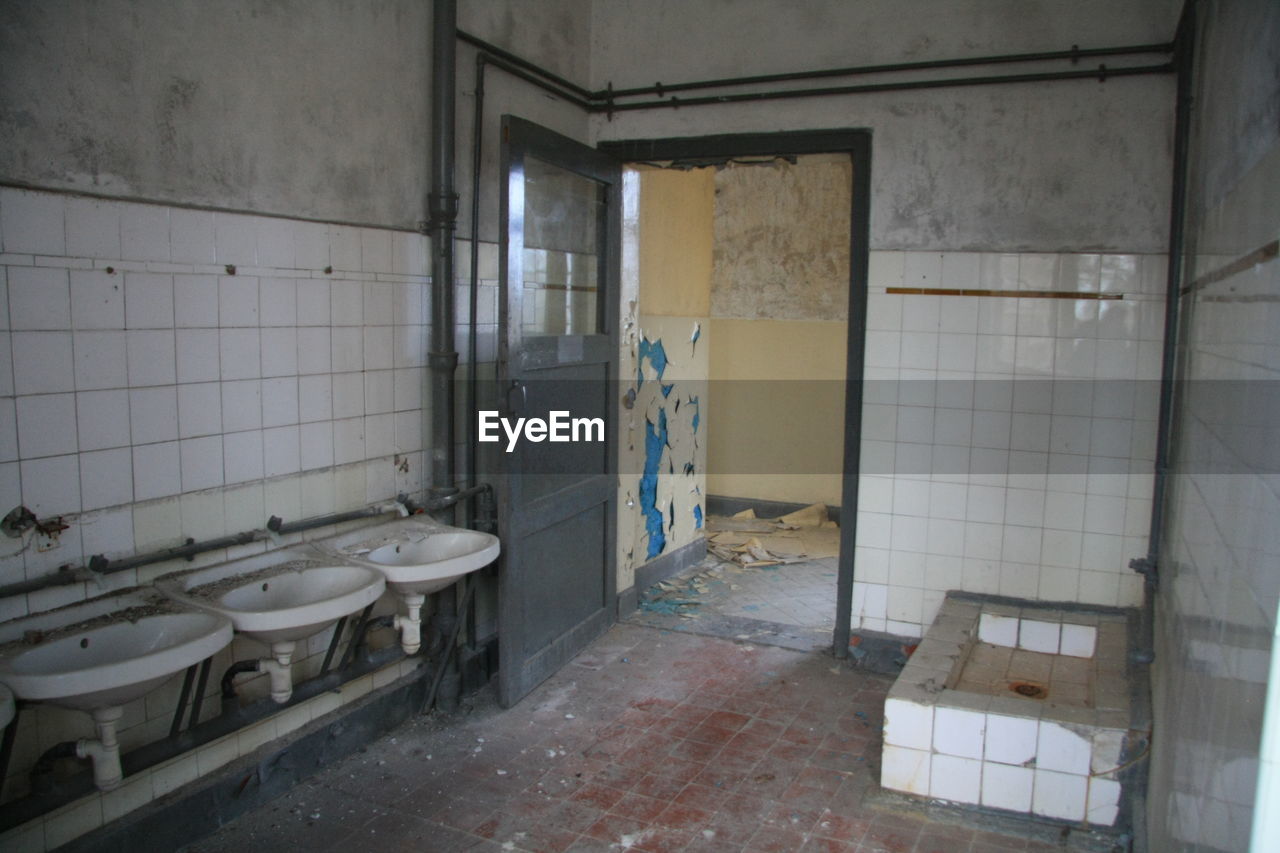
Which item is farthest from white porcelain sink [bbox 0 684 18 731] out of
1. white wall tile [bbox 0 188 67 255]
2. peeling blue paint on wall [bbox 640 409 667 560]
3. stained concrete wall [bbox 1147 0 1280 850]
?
peeling blue paint on wall [bbox 640 409 667 560]

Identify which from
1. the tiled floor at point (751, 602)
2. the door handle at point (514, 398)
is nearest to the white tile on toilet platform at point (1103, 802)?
the tiled floor at point (751, 602)

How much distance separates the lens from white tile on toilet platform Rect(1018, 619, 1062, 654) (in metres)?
3.81

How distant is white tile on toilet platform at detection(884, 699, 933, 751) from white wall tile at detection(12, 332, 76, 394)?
8.69 ft

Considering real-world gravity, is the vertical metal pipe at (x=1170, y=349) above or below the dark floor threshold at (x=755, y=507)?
above

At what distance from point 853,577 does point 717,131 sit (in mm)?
2182

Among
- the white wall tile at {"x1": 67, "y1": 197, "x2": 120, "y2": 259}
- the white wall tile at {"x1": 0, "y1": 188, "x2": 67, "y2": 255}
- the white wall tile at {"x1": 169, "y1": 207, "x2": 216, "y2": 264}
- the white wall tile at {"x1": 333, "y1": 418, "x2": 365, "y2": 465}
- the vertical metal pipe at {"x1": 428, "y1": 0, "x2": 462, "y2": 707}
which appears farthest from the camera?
the vertical metal pipe at {"x1": 428, "y1": 0, "x2": 462, "y2": 707}

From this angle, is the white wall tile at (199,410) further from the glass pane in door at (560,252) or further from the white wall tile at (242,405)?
the glass pane in door at (560,252)

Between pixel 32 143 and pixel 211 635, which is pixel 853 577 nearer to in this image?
pixel 211 635

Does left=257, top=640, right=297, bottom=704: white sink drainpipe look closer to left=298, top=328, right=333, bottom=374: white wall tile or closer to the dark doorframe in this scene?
left=298, top=328, right=333, bottom=374: white wall tile

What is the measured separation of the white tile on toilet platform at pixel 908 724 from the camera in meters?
3.09

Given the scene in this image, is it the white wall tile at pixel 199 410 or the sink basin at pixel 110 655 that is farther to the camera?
the white wall tile at pixel 199 410

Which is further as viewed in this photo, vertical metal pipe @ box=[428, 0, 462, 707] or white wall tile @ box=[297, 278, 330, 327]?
vertical metal pipe @ box=[428, 0, 462, 707]

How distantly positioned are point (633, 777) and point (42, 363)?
89.7 inches

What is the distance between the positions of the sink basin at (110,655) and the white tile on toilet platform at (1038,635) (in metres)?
3.05
